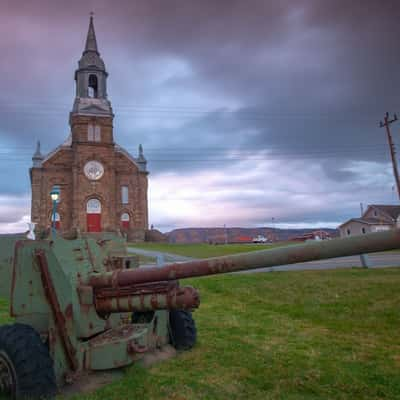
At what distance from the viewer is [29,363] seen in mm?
3719

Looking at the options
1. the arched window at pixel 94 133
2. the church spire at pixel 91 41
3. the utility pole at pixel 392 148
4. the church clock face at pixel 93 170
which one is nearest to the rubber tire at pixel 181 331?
the utility pole at pixel 392 148

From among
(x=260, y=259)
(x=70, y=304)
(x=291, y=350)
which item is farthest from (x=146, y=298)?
(x=291, y=350)

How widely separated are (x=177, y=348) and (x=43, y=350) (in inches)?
78.3

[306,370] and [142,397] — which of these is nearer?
[142,397]

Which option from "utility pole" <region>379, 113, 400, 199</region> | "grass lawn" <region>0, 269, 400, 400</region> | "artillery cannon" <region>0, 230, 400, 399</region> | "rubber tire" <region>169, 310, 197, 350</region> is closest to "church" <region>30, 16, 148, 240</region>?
"utility pole" <region>379, 113, 400, 199</region>

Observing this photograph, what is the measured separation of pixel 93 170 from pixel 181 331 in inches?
1392

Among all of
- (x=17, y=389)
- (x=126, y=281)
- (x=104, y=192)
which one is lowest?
(x=17, y=389)

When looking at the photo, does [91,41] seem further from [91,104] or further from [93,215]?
[93,215]

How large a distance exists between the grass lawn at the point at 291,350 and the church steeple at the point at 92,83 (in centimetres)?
3247

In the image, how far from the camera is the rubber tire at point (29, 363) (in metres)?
3.69

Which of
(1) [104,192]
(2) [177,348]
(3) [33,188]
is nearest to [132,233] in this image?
(1) [104,192]

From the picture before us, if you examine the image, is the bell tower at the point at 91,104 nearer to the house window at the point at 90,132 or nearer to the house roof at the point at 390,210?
the house window at the point at 90,132

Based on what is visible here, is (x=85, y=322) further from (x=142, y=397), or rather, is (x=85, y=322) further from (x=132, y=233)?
(x=132, y=233)

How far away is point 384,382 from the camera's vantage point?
4.04 meters
